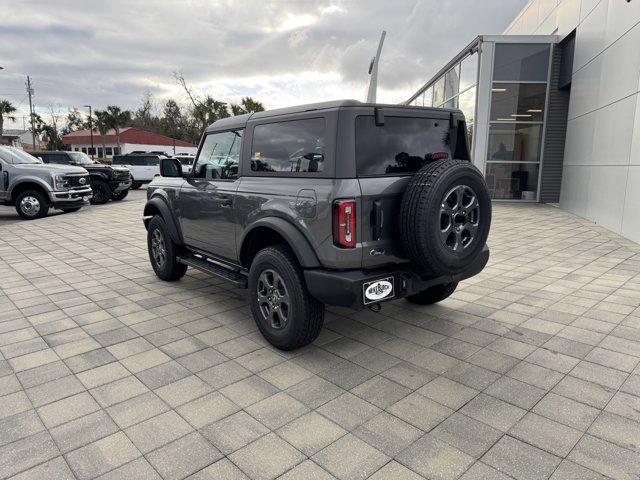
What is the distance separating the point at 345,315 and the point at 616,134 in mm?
8401

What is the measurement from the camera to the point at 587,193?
11.2 m

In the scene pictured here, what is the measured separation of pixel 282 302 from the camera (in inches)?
141

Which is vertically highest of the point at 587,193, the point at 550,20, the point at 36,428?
the point at 550,20

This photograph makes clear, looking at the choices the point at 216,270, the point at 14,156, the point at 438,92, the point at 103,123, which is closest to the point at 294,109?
the point at 216,270

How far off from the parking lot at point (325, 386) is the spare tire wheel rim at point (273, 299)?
26 centimetres

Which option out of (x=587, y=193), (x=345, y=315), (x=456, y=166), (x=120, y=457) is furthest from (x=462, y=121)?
(x=587, y=193)

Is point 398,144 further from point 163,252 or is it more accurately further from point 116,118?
point 116,118

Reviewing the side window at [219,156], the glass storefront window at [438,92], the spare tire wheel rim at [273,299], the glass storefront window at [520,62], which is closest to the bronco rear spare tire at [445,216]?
the spare tire wheel rim at [273,299]

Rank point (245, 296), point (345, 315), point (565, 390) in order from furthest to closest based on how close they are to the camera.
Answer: point (245, 296) < point (345, 315) < point (565, 390)

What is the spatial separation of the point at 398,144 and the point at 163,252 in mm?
3403

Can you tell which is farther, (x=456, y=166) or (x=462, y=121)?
(x=462, y=121)

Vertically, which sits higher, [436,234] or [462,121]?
[462,121]

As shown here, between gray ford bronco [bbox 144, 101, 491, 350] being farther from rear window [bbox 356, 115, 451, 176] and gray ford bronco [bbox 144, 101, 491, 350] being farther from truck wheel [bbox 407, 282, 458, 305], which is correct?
truck wheel [bbox 407, 282, 458, 305]

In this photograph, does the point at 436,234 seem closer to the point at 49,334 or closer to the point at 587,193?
the point at 49,334
